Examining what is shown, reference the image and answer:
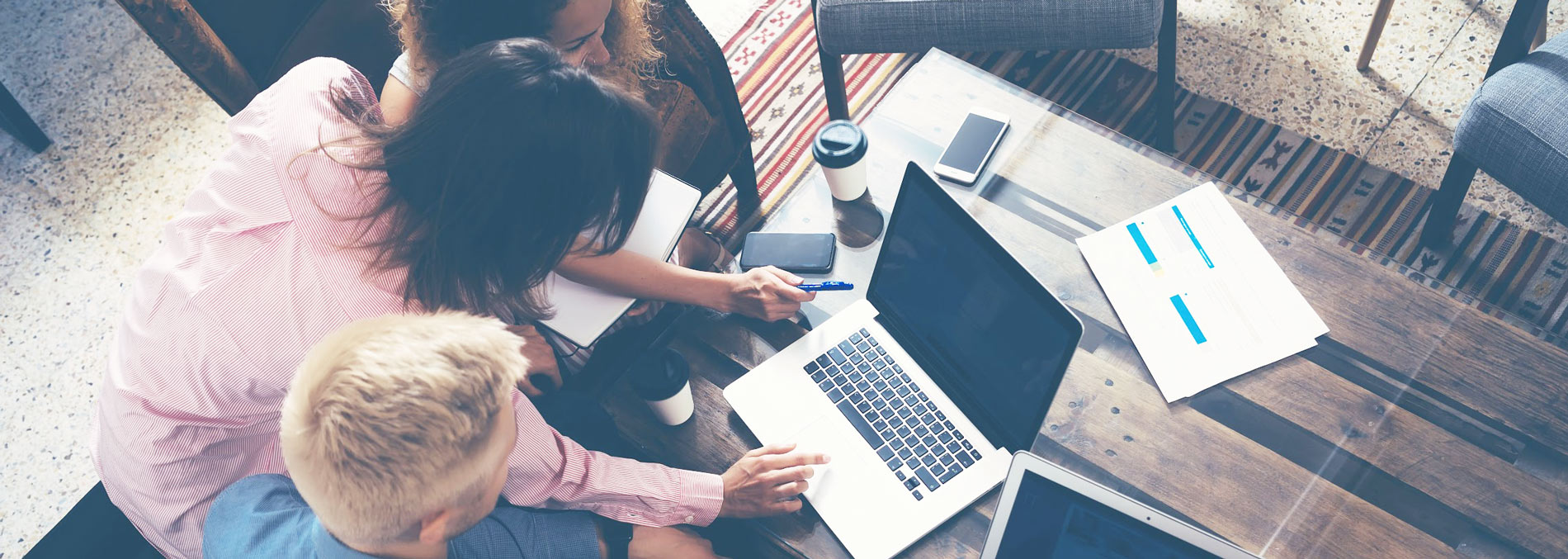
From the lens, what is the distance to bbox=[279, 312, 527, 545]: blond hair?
948 mm

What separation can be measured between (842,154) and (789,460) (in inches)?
17.3

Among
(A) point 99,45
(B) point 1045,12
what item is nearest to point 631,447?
(B) point 1045,12

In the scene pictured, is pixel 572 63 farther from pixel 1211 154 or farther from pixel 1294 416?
pixel 1211 154

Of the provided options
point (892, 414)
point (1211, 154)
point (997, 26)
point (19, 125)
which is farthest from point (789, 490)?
point (19, 125)

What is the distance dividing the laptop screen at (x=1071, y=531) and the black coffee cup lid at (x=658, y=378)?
45 centimetres

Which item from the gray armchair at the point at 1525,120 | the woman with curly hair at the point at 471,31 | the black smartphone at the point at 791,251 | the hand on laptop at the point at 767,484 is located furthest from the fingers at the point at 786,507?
the gray armchair at the point at 1525,120

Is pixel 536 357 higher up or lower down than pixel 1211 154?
lower down

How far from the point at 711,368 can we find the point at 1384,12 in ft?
5.84

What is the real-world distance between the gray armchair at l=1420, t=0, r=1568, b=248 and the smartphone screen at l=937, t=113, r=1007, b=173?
824mm

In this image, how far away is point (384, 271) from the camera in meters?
1.23

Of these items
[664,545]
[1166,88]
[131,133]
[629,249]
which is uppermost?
[1166,88]

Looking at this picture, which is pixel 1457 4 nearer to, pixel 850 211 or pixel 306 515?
pixel 850 211

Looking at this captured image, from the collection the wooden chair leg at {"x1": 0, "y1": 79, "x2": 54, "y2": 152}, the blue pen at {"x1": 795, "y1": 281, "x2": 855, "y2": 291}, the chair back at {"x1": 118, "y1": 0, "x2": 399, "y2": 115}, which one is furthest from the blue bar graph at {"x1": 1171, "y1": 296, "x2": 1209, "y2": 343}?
the wooden chair leg at {"x1": 0, "y1": 79, "x2": 54, "y2": 152}

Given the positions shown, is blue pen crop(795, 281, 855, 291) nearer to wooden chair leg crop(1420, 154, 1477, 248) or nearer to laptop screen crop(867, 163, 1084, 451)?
laptop screen crop(867, 163, 1084, 451)
